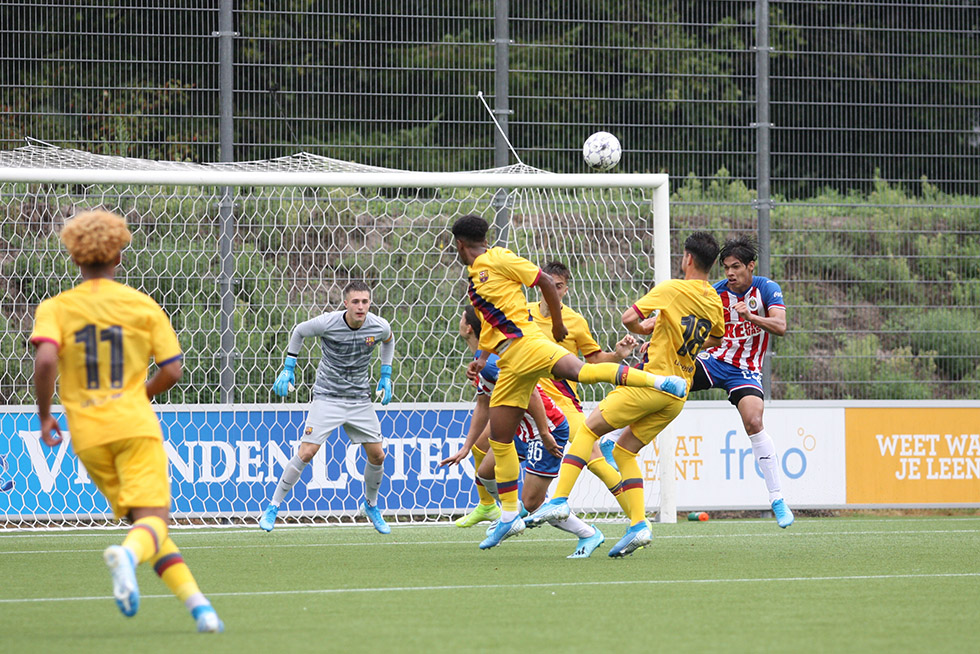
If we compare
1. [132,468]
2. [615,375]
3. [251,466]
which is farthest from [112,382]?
[251,466]

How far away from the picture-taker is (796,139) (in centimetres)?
1270

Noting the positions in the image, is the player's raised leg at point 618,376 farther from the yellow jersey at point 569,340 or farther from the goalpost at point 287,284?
the goalpost at point 287,284

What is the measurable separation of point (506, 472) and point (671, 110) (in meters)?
6.11

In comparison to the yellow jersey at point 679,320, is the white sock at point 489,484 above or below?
below

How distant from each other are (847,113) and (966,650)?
362 inches

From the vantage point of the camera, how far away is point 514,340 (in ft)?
23.6

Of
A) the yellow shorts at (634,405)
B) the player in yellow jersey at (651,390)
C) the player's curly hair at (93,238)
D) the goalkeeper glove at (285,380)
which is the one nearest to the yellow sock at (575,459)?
the player in yellow jersey at (651,390)

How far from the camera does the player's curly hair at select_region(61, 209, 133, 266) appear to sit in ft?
15.2

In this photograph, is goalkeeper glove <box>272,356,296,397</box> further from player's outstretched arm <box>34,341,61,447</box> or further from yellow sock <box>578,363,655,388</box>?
player's outstretched arm <box>34,341,61,447</box>

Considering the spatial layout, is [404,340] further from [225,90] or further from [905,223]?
[905,223]

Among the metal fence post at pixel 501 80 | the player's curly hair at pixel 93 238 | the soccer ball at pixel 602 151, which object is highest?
the metal fence post at pixel 501 80

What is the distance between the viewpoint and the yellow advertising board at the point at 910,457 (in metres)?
11.9

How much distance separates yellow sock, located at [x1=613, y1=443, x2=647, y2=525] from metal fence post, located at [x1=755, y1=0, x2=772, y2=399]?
4952 mm

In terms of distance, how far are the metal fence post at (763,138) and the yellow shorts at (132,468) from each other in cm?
844
